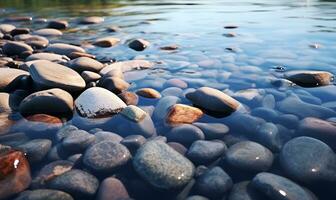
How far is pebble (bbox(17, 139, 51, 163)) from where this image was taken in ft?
10.7

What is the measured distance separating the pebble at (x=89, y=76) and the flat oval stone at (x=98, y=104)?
2.79ft

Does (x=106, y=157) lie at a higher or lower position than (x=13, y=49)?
A: lower

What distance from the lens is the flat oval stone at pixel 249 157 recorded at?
3.06 meters

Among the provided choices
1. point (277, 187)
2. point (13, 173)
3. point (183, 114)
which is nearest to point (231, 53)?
point (183, 114)

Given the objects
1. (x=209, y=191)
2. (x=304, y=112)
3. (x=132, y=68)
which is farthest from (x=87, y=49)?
(x=209, y=191)

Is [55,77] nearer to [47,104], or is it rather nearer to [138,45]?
[47,104]

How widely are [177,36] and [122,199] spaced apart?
24.9ft

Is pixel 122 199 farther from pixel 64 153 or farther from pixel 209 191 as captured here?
pixel 64 153

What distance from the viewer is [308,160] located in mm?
3002

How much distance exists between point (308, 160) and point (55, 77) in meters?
3.47

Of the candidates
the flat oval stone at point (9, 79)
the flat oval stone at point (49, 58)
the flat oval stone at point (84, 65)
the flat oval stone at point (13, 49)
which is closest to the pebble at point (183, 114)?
the flat oval stone at point (84, 65)

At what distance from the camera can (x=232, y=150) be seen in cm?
328

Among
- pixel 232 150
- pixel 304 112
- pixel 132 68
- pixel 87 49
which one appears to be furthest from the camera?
pixel 87 49

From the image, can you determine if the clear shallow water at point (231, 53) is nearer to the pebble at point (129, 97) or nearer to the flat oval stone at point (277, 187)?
the pebble at point (129, 97)
